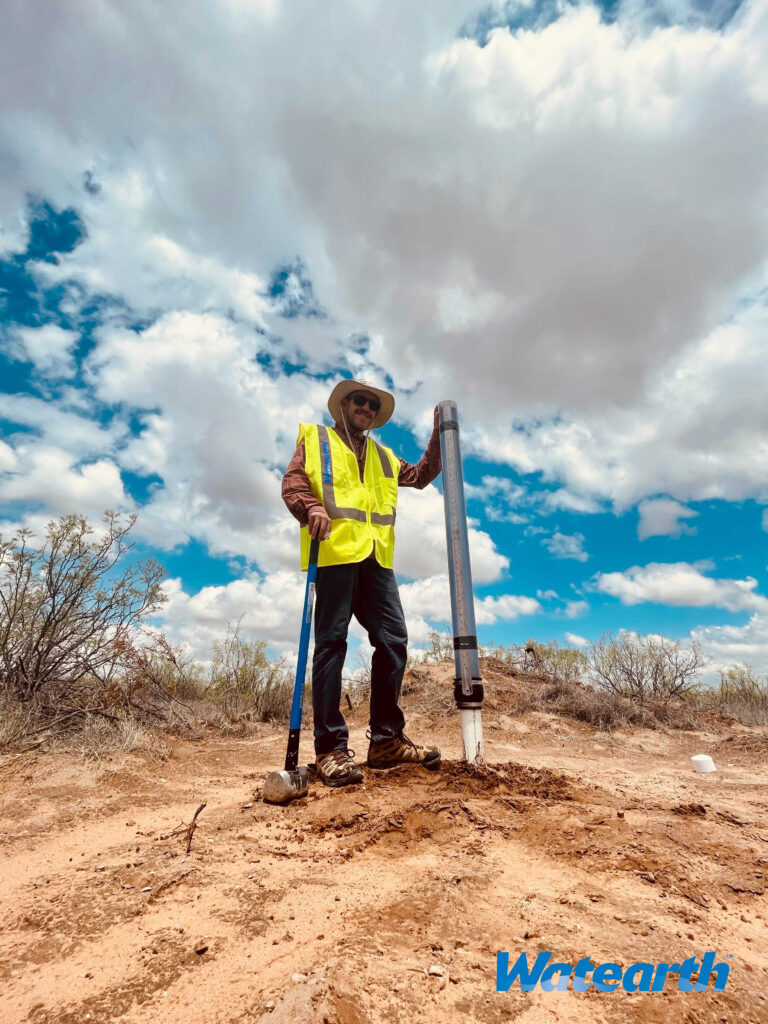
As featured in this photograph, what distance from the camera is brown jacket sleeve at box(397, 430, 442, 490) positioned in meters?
3.99

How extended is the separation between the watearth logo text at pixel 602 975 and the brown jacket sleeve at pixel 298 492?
2.28 metres

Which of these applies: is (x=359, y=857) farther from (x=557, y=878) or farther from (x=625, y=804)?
(x=625, y=804)

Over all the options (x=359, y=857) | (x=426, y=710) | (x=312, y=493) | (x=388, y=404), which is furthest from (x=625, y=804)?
(x=426, y=710)

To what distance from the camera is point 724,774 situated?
414 centimetres

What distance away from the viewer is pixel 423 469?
4051mm

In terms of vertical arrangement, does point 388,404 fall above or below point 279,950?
above

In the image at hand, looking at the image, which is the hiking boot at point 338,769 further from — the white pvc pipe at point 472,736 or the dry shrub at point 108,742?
the dry shrub at point 108,742

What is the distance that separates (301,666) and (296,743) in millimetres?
408

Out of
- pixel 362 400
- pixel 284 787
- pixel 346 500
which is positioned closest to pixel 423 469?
pixel 362 400

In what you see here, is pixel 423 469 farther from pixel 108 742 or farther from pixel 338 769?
pixel 108 742

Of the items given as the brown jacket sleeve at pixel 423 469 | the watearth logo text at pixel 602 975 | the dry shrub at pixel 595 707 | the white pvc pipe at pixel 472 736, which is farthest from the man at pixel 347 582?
the dry shrub at pixel 595 707

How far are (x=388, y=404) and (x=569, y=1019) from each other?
339cm

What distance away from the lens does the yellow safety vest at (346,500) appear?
10.4ft

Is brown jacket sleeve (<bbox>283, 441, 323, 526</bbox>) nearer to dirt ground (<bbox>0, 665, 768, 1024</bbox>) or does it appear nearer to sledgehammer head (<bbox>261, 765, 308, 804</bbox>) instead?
sledgehammer head (<bbox>261, 765, 308, 804</bbox>)
